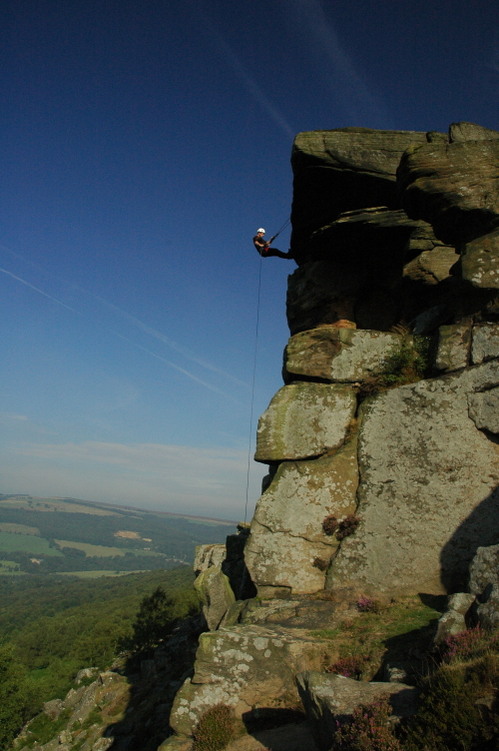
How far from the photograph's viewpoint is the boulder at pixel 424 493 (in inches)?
433

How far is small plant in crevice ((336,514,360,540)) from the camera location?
39.0ft

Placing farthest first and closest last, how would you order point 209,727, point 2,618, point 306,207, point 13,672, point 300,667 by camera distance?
1. point 2,618
2. point 13,672
3. point 306,207
4. point 300,667
5. point 209,727

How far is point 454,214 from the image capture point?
45.6 feet

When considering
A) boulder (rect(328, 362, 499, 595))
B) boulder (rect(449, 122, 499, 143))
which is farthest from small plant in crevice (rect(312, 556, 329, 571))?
boulder (rect(449, 122, 499, 143))

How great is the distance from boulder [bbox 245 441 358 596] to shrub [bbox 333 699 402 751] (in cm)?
629

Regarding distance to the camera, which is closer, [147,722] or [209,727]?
[209,727]

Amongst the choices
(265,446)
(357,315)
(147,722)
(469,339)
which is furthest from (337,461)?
(147,722)

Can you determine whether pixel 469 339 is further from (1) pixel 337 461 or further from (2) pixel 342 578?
(2) pixel 342 578

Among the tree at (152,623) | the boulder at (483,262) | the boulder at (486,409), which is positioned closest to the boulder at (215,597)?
the boulder at (486,409)

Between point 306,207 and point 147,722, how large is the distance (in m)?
19.4

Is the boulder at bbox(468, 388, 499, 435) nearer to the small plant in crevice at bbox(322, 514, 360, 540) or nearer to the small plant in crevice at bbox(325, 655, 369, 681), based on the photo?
the small plant in crevice at bbox(322, 514, 360, 540)

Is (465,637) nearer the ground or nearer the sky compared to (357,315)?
nearer the ground

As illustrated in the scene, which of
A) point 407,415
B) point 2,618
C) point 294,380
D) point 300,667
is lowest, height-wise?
point 2,618

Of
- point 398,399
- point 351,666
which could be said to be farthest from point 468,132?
point 351,666
